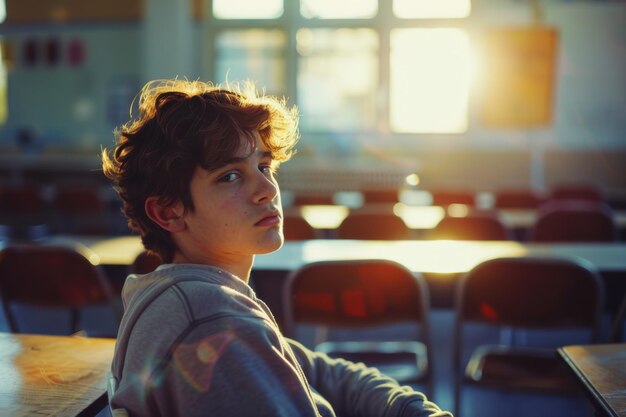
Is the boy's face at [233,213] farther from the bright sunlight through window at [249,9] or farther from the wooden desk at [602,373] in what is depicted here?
the bright sunlight through window at [249,9]

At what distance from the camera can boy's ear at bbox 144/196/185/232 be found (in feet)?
3.32

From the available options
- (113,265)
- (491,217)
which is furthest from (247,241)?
(491,217)

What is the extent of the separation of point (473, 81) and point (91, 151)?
5.42 metres

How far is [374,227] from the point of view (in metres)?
3.58

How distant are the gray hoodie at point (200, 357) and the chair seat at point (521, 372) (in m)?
1.51

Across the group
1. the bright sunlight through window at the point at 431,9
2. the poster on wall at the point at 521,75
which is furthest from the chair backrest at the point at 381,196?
the bright sunlight through window at the point at 431,9

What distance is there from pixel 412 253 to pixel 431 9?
7.14 m

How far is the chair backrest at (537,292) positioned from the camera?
6.75 ft

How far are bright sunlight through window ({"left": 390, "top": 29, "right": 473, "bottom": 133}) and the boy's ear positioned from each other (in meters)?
8.35

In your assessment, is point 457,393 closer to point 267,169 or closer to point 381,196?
point 267,169

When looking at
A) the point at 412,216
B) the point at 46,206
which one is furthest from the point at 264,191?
the point at 46,206

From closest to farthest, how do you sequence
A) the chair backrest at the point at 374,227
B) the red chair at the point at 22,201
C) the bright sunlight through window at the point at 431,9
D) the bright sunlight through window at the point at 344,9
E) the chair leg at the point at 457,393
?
the chair leg at the point at 457,393, the chair backrest at the point at 374,227, the red chair at the point at 22,201, the bright sunlight through window at the point at 431,9, the bright sunlight through window at the point at 344,9

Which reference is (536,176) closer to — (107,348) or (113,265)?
(113,265)

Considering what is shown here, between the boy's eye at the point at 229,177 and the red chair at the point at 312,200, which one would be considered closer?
the boy's eye at the point at 229,177
